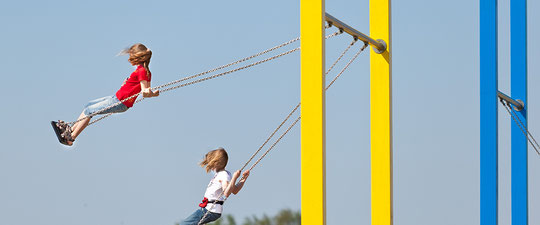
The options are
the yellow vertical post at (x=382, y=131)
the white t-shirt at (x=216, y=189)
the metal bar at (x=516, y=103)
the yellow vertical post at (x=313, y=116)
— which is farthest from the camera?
the metal bar at (x=516, y=103)

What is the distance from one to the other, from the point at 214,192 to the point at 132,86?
121 centimetres

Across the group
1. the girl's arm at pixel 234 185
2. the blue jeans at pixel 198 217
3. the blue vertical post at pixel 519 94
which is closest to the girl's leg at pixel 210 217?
the blue jeans at pixel 198 217

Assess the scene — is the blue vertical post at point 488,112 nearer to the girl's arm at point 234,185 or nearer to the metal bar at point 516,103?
the metal bar at point 516,103

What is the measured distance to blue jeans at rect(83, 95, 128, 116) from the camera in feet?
29.2

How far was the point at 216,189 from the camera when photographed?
852 cm

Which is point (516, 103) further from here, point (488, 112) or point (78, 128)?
point (78, 128)

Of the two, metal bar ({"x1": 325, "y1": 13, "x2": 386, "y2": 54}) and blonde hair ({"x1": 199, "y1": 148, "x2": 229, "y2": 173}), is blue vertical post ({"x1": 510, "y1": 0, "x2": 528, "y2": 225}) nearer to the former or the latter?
metal bar ({"x1": 325, "y1": 13, "x2": 386, "y2": 54})

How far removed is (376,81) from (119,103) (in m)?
2.25

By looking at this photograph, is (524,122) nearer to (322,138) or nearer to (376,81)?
(376,81)

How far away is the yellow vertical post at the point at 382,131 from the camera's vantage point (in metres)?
8.22

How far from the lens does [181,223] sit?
8.50 metres

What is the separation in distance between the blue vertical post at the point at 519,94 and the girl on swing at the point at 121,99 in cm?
451

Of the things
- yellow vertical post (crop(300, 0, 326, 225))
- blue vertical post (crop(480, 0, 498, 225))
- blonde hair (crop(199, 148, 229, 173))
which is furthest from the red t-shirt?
blue vertical post (crop(480, 0, 498, 225))

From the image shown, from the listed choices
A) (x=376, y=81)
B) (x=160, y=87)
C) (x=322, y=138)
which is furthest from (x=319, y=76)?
(x=160, y=87)
